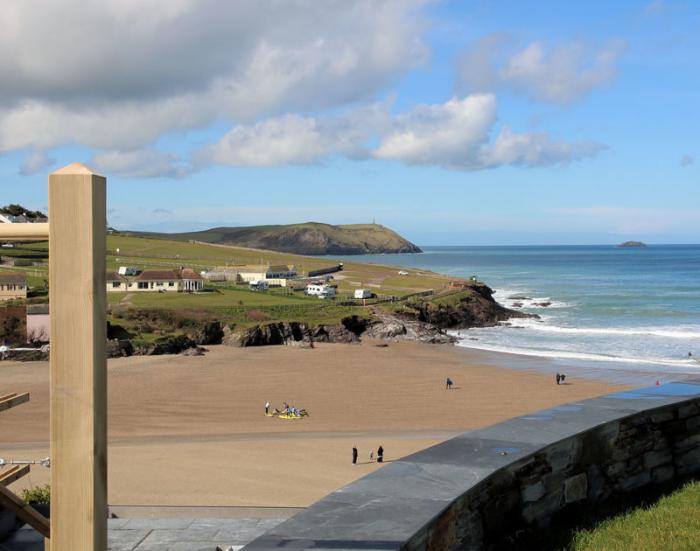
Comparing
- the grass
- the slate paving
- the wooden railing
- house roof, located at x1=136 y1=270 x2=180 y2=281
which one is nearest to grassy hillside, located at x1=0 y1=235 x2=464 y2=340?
house roof, located at x1=136 y1=270 x2=180 y2=281

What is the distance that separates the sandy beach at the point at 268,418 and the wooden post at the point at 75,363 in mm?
12231

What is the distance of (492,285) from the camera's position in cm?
10481

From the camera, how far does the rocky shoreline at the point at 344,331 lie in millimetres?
41500

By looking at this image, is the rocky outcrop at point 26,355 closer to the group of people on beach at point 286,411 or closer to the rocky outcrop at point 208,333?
the rocky outcrop at point 208,333

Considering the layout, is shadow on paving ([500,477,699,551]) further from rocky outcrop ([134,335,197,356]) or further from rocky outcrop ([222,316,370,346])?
rocky outcrop ([222,316,370,346])

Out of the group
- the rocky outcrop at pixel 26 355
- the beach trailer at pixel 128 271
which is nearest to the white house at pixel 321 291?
the beach trailer at pixel 128 271

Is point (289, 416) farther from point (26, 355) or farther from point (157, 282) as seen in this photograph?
point (157, 282)

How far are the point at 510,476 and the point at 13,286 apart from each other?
1690 inches

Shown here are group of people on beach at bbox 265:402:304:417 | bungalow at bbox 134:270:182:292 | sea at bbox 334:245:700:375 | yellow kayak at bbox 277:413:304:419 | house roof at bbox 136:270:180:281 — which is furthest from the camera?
house roof at bbox 136:270:180:281

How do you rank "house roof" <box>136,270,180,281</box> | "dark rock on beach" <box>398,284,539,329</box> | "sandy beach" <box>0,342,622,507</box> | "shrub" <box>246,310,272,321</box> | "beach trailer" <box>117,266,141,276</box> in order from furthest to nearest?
"beach trailer" <box>117,266,141,276</box>, "house roof" <box>136,270,180,281</box>, "dark rock on beach" <box>398,284,539,329</box>, "shrub" <box>246,310,272,321</box>, "sandy beach" <box>0,342,622,507</box>

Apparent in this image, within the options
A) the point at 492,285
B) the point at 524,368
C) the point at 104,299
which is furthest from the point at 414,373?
the point at 492,285

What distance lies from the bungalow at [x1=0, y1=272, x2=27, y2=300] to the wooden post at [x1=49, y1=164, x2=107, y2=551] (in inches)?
1617

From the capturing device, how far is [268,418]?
86.2 feet

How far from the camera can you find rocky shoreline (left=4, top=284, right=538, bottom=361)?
41.5m
